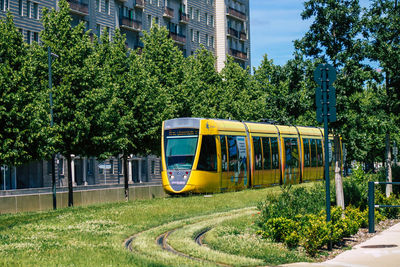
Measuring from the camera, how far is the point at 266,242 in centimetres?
1363

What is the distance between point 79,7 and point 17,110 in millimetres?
30630

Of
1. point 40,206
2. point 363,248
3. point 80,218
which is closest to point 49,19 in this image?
point 40,206

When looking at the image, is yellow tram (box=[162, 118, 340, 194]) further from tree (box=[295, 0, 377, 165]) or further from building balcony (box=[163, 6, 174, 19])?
building balcony (box=[163, 6, 174, 19])

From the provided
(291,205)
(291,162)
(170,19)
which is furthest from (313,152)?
(170,19)

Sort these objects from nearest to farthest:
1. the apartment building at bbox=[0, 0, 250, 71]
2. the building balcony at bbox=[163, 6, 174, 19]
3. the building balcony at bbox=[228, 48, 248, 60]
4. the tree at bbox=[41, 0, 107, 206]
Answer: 1. the tree at bbox=[41, 0, 107, 206]
2. the apartment building at bbox=[0, 0, 250, 71]
3. the building balcony at bbox=[163, 6, 174, 19]
4. the building balcony at bbox=[228, 48, 248, 60]

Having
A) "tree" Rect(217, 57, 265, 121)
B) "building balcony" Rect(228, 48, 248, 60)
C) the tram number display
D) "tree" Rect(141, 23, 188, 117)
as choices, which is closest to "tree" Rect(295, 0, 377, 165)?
the tram number display

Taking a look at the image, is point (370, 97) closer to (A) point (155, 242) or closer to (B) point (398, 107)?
(B) point (398, 107)

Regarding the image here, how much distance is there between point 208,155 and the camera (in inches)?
1144

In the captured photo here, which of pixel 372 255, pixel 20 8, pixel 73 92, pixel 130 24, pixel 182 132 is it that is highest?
pixel 130 24

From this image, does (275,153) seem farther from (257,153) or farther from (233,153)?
(233,153)

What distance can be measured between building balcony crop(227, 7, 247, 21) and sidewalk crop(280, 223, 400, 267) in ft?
254

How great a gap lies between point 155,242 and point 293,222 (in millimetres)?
2952

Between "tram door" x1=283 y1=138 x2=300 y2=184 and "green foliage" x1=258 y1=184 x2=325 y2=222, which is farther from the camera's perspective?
"tram door" x1=283 y1=138 x2=300 y2=184

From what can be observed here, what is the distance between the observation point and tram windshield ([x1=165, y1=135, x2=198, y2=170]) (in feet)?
94.0
